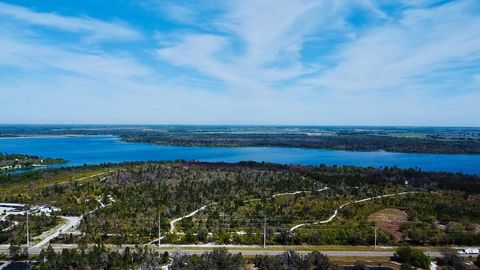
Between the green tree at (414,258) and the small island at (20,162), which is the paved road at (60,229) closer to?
the green tree at (414,258)

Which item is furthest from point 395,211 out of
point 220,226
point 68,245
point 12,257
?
point 12,257

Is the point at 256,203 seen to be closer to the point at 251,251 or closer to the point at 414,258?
the point at 251,251

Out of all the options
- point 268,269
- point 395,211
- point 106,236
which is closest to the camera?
point 268,269

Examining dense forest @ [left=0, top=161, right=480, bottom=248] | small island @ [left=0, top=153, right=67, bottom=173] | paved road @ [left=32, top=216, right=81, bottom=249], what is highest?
dense forest @ [left=0, top=161, right=480, bottom=248]

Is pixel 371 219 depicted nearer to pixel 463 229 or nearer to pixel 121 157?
pixel 463 229

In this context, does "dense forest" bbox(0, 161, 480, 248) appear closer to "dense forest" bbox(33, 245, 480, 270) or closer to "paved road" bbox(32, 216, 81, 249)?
"paved road" bbox(32, 216, 81, 249)

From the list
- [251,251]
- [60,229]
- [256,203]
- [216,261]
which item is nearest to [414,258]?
[251,251]

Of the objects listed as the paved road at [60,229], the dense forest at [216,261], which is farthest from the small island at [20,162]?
the dense forest at [216,261]

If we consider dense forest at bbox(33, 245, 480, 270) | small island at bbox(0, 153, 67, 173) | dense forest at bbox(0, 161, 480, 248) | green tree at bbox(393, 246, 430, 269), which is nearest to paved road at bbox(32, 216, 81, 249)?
dense forest at bbox(0, 161, 480, 248)
